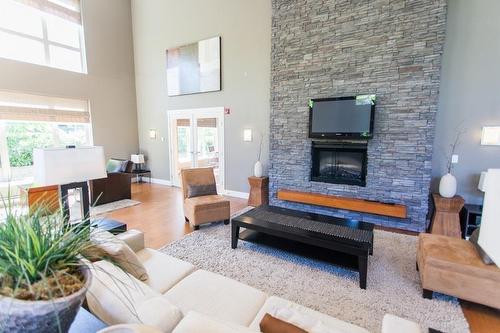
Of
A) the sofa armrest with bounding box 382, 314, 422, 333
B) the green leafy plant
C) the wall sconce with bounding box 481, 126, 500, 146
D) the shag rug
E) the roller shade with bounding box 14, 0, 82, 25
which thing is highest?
the roller shade with bounding box 14, 0, 82, 25

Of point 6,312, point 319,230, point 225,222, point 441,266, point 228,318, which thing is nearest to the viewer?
point 6,312

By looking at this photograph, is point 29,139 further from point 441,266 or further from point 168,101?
point 441,266

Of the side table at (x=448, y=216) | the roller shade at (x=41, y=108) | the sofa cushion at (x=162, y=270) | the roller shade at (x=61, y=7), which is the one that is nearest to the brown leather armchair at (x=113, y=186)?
the roller shade at (x=41, y=108)

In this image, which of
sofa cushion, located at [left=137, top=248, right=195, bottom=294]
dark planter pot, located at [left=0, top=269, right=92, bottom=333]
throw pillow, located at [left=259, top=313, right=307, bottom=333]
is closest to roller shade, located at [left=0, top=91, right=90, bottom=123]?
sofa cushion, located at [left=137, top=248, right=195, bottom=294]

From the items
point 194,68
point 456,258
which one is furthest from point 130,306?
point 194,68

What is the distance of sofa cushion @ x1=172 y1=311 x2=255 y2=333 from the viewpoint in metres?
0.94

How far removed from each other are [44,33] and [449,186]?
859 centimetres

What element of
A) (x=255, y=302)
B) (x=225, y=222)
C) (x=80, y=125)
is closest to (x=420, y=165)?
(x=225, y=222)

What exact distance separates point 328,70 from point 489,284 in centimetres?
352

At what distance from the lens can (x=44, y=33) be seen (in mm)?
5742

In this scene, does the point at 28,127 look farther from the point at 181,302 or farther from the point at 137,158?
the point at 181,302

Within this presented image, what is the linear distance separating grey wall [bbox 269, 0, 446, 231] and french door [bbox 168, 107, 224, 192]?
1849 millimetres

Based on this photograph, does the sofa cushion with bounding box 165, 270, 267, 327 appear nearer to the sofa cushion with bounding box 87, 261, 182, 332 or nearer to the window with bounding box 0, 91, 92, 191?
the sofa cushion with bounding box 87, 261, 182, 332

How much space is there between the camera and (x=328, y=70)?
4.29 m
